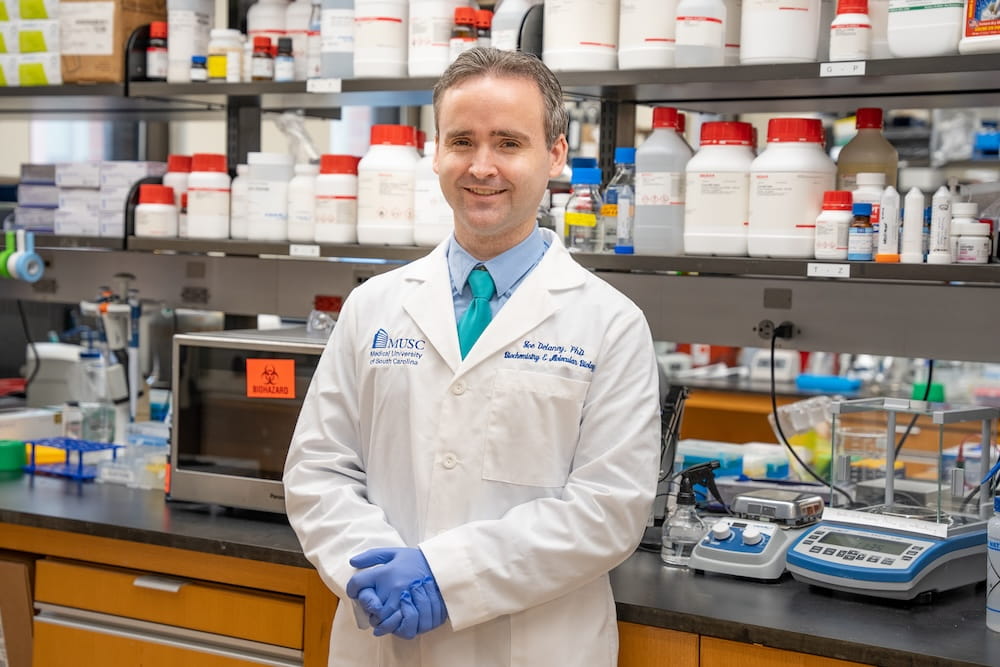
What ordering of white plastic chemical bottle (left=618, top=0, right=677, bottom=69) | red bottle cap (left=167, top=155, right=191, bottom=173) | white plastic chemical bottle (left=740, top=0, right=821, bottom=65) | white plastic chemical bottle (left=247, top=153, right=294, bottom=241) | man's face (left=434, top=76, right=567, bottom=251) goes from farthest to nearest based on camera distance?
1. red bottle cap (left=167, top=155, right=191, bottom=173)
2. white plastic chemical bottle (left=247, top=153, right=294, bottom=241)
3. white plastic chemical bottle (left=618, top=0, right=677, bottom=69)
4. white plastic chemical bottle (left=740, top=0, right=821, bottom=65)
5. man's face (left=434, top=76, right=567, bottom=251)

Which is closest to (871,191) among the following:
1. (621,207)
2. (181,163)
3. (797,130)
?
(797,130)

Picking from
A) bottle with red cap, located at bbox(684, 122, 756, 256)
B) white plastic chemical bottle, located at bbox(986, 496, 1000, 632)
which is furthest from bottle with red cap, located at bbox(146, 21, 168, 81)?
white plastic chemical bottle, located at bbox(986, 496, 1000, 632)

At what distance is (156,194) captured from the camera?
314 centimetres

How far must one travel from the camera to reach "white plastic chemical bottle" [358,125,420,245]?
109 inches

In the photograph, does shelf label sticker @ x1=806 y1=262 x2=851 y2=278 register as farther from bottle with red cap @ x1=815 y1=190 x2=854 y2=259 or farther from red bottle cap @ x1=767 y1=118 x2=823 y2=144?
red bottle cap @ x1=767 y1=118 x2=823 y2=144

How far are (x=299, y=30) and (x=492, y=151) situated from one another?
1.29m

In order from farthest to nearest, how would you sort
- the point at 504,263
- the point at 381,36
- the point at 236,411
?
the point at 381,36
the point at 236,411
the point at 504,263

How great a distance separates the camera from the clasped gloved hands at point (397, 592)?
180 centimetres

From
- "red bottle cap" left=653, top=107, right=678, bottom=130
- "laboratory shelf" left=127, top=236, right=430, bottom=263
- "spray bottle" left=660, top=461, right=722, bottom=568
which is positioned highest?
"red bottle cap" left=653, top=107, right=678, bottom=130

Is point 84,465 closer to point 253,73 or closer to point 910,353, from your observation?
point 253,73

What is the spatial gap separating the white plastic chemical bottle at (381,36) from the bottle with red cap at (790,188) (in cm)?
91

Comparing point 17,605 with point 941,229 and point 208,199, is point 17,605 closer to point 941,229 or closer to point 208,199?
point 208,199

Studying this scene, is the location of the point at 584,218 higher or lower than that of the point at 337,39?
lower

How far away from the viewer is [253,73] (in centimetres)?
301
